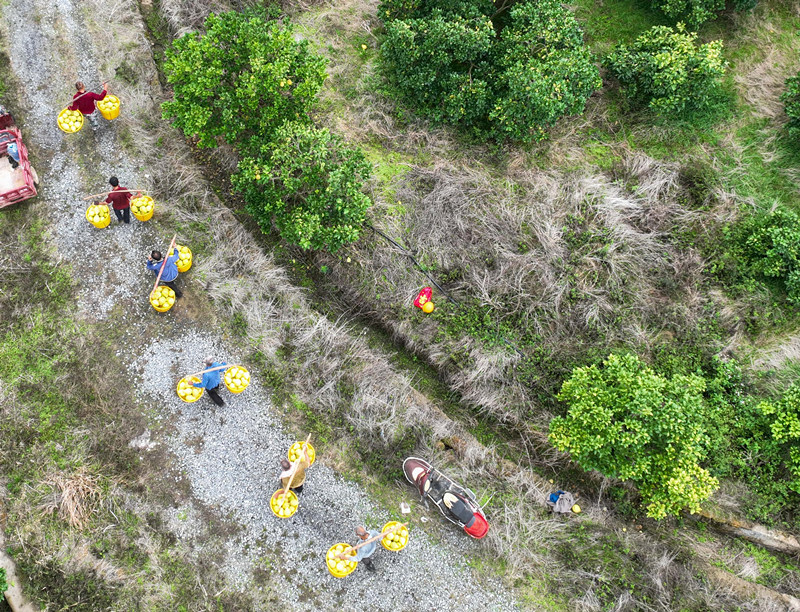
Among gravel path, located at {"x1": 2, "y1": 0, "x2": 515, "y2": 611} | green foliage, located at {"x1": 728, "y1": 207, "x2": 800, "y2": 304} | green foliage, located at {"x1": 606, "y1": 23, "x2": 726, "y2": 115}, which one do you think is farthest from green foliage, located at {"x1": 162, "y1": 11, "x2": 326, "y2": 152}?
green foliage, located at {"x1": 728, "y1": 207, "x2": 800, "y2": 304}

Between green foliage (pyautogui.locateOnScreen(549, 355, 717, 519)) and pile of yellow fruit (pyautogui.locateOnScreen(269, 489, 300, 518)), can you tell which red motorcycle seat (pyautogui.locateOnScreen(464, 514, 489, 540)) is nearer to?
green foliage (pyautogui.locateOnScreen(549, 355, 717, 519))

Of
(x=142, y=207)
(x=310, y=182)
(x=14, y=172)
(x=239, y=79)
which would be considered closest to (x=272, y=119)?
(x=239, y=79)

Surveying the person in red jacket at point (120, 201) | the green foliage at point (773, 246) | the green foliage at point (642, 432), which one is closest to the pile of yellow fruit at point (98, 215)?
the person in red jacket at point (120, 201)

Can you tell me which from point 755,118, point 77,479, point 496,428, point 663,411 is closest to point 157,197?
point 77,479

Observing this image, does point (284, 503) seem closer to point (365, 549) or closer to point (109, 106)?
point (365, 549)

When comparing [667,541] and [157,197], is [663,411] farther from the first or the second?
[157,197]

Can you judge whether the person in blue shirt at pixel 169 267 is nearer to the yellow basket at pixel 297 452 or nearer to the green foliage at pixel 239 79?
the green foliage at pixel 239 79
